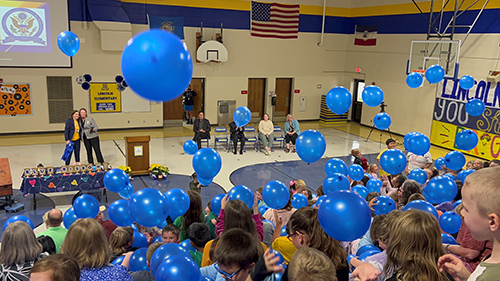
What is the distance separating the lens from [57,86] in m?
13.2

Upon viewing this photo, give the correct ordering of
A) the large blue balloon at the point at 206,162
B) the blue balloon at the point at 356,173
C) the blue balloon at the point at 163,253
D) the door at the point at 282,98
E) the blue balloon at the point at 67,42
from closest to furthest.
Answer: the blue balloon at the point at 163,253, the large blue balloon at the point at 206,162, the blue balloon at the point at 356,173, the blue balloon at the point at 67,42, the door at the point at 282,98

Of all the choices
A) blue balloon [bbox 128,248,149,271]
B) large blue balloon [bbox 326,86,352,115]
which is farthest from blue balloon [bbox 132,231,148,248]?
large blue balloon [bbox 326,86,352,115]

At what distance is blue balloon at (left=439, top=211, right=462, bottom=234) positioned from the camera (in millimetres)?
3695

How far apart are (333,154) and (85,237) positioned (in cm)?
987

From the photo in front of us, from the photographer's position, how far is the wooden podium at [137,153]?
8.95m

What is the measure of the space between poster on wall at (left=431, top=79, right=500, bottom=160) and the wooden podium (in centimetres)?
938

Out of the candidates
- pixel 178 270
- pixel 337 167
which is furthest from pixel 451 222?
pixel 178 270

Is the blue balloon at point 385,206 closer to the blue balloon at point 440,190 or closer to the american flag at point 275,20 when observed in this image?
the blue balloon at point 440,190

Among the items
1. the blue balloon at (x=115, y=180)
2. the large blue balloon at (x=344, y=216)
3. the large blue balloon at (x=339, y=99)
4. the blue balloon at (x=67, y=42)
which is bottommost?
the blue balloon at (x=115, y=180)

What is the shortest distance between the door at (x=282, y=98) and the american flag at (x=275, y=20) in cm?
187

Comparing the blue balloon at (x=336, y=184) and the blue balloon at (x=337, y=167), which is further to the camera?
the blue balloon at (x=337, y=167)

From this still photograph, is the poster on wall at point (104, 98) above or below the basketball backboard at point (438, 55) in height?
below

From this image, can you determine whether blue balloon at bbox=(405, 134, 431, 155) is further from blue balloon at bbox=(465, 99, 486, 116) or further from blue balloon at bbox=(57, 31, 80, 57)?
blue balloon at bbox=(57, 31, 80, 57)

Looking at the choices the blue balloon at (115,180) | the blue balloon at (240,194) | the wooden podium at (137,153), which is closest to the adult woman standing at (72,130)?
the wooden podium at (137,153)
